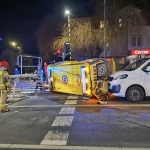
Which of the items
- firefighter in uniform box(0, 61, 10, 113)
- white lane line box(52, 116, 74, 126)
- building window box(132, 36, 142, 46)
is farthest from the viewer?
building window box(132, 36, 142, 46)

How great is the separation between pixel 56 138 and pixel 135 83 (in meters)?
5.86

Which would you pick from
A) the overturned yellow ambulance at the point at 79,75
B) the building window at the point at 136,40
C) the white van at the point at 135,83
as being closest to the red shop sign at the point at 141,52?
the building window at the point at 136,40

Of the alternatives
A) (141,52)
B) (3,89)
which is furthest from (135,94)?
(141,52)

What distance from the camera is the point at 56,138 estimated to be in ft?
21.2

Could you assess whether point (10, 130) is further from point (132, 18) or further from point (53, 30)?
point (53, 30)

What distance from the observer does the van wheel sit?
1156 centimetres

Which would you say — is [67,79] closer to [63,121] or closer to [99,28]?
[63,121]

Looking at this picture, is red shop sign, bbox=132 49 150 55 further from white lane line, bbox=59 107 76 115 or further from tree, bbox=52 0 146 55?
white lane line, bbox=59 107 76 115

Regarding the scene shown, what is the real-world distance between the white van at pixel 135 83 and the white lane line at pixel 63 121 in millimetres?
3618

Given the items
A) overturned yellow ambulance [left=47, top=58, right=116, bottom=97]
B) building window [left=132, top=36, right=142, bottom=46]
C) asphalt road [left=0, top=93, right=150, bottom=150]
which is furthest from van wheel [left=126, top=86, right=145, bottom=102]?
building window [left=132, top=36, right=142, bottom=46]

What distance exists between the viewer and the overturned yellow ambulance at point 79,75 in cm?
1273

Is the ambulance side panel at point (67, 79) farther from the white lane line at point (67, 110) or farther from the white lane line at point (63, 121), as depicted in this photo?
the white lane line at point (63, 121)

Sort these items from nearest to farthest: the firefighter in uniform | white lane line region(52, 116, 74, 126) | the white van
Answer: white lane line region(52, 116, 74, 126), the firefighter in uniform, the white van

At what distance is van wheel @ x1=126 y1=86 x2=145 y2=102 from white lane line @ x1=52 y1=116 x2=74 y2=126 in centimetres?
368
